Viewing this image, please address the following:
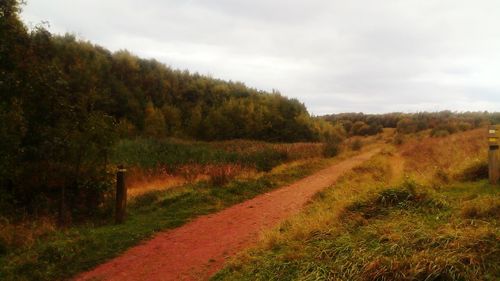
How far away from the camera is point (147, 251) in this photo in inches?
275

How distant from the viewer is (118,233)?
782 cm

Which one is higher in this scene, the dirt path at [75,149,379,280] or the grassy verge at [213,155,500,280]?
the grassy verge at [213,155,500,280]

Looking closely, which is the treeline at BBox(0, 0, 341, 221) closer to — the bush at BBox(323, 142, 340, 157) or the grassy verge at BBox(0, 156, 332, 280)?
the grassy verge at BBox(0, 156, 332, 280)

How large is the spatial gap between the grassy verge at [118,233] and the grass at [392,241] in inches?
101

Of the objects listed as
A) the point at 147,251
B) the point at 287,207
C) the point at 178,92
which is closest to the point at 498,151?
the point at 287,207

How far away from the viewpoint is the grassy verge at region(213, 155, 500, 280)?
161 inches

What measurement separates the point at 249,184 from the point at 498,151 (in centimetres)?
759

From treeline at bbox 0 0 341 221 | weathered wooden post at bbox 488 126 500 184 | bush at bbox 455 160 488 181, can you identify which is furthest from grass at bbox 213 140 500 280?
treeline at bbox 0 0 341 221

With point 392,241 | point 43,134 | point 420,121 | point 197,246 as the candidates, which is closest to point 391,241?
point 392,241

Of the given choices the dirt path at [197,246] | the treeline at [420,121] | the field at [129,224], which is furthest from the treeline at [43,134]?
the treeline at [420,121]

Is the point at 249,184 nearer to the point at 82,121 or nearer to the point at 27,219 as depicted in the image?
the point at 82,121

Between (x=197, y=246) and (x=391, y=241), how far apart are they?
362 cm

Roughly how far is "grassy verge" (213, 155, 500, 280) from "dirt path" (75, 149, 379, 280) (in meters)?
0.68

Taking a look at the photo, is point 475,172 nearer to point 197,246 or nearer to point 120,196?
point 197,246
